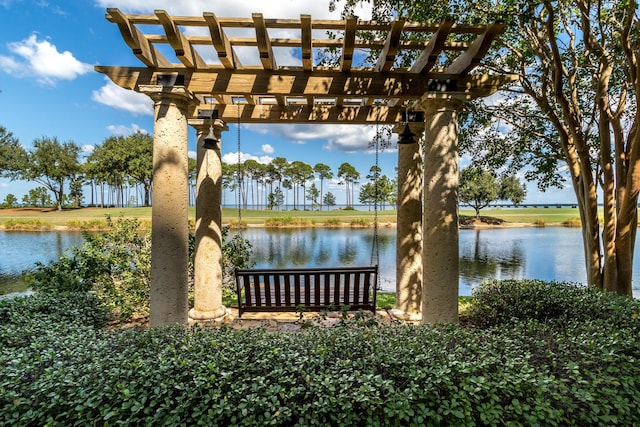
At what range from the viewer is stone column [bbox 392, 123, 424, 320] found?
5.42m

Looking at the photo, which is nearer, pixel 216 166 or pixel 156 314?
pixel 156 314

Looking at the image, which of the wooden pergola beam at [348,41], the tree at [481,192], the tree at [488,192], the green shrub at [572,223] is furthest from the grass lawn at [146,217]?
the wooden pergola beam at [348,41]

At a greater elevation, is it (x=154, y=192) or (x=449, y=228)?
(x=154, y=192)

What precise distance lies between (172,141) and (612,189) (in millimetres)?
7233

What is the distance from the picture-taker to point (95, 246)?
5.57m

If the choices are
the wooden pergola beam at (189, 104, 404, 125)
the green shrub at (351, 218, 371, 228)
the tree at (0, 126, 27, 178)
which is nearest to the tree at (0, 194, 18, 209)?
the tree at (0, 126, 27, 178)

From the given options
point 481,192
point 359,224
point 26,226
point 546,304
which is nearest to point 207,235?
point 546,304

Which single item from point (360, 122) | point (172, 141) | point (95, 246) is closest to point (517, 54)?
point (360, 122)

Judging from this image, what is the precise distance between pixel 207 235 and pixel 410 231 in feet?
11.2

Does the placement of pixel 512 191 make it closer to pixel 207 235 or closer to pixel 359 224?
pixel 359 224

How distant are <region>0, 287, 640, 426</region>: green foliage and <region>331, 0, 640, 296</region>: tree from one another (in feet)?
11.5

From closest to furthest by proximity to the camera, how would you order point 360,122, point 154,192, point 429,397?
point 429,397 → point 154,192 → point 360,122

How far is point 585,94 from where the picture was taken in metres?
7.00

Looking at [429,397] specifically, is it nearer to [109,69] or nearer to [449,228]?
[449,228]
